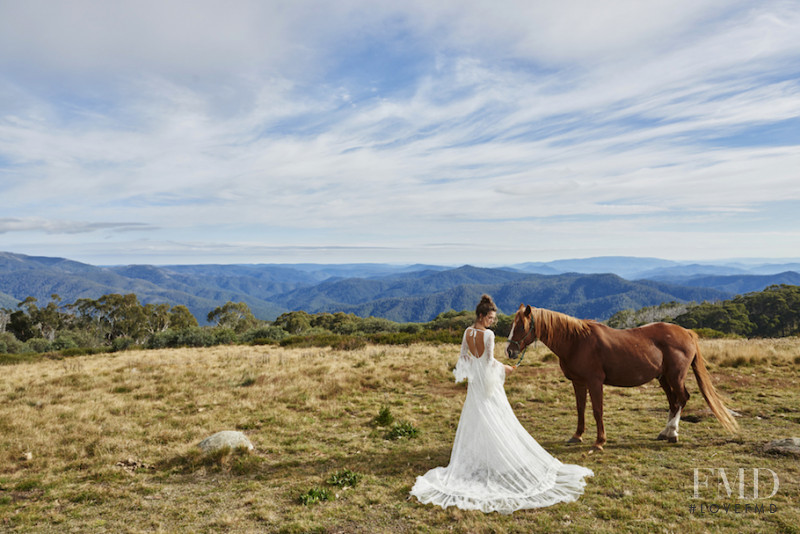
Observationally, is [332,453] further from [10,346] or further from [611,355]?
[10,346]

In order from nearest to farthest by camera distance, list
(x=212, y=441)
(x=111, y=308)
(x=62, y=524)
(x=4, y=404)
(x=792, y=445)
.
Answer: (x=62, y=524), (x=792, y=445), (x=212, y=441), (x=4, y=404), (x=111, y=308)

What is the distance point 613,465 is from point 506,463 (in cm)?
198

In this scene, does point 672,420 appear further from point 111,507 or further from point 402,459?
point 111,507

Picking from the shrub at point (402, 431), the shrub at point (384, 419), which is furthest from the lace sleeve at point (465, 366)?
the shrub at point (384, 419)

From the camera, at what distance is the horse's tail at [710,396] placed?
288 inches

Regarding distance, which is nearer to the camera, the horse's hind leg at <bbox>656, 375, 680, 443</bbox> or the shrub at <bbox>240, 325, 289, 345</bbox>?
the horse's hind leg at <bbox>656, 375, 680, 443</bbox>

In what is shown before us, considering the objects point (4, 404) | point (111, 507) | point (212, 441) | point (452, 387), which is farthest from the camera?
point (452, 387)

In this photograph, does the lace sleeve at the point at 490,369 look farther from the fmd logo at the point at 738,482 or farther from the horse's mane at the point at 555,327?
the fmd logo at the point at 738,482

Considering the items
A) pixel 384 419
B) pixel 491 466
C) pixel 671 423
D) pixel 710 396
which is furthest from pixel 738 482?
pixel 384 419

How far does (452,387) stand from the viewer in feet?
42.2

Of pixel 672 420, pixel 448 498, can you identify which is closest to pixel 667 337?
pixel 672 420

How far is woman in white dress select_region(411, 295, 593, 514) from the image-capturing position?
5281mm

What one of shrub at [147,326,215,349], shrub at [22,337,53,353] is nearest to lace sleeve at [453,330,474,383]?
shrub at [147,326,215,349]

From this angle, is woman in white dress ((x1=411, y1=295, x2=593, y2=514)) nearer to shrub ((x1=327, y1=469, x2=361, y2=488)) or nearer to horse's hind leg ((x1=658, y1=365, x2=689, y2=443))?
shrub ((x1=327, y1=469, x2=361, y2=488))
